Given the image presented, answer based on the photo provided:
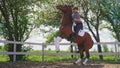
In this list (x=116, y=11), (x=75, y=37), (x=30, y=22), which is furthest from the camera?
(x=116, y=11)

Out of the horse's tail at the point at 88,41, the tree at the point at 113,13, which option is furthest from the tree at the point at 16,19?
the horse's tail at the point at 88,41

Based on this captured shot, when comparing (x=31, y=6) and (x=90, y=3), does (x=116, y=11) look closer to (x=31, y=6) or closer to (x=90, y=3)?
(x=90, y=3)

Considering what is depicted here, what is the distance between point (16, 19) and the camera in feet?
91.1

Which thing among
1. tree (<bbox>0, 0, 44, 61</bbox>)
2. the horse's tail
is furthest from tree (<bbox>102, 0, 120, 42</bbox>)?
the horse's tail

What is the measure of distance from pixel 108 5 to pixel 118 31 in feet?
10.7

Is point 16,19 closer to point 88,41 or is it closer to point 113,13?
point 113,13

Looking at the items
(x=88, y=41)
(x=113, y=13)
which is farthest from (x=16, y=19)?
(x=88, y=41)

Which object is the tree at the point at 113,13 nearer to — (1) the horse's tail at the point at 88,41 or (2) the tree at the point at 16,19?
(2) the tree at the point at 16,19

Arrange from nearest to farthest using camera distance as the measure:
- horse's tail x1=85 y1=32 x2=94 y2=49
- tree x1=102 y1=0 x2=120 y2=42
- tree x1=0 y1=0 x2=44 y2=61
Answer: horse's tail x1=85 y1=32 x2=94 y2=49, tree x1=0 y1=0 x2=44 y2=61, tree x1=102 y1=0 x2=120 y2=42

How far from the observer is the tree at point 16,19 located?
2528 cm

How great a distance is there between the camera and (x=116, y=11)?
3672 cm

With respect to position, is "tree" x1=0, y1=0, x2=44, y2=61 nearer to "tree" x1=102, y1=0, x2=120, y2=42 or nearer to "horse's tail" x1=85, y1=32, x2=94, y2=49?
"tree" x1=102, y1=0, x2=120, y2=42

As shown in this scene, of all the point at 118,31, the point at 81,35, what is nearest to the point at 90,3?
the point at 118,31

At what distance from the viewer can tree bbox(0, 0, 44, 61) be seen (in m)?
25.3
